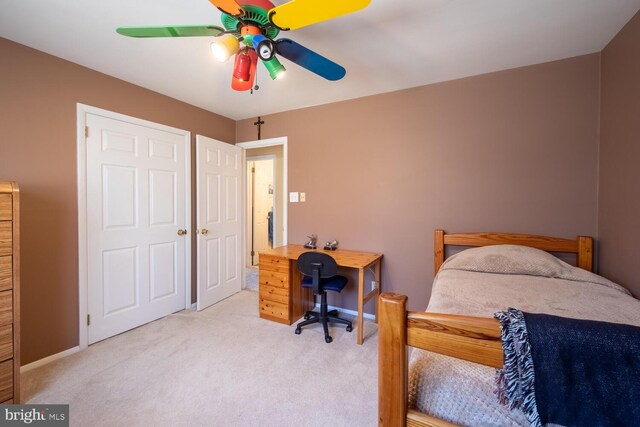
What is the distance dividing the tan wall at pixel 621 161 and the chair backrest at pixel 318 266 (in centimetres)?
197

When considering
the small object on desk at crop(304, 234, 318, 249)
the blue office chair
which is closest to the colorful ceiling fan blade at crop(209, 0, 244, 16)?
the blue office chair

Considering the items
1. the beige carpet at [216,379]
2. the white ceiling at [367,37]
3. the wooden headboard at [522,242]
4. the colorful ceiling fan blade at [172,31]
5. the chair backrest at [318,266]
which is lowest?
the beige carpet at [216,379]

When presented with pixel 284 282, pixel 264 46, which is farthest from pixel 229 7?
pixel 284 282

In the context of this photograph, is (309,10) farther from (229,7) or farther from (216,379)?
(216,379)

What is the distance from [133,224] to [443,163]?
306 centimetres

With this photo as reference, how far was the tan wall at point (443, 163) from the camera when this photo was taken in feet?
6.77

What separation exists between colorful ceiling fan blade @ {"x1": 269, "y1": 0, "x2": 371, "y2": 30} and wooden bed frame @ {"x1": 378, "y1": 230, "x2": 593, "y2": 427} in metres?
1.12

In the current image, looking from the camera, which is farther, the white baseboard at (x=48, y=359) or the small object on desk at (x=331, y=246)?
the small object on desk at (x=331, y=246)

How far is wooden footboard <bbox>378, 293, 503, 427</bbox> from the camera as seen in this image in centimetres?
69

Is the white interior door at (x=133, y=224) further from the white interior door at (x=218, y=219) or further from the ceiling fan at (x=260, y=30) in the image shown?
the ceiling fan at (x=260, y=30)

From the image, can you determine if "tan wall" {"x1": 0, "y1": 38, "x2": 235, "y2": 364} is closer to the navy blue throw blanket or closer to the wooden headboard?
the navy blue throw blanket

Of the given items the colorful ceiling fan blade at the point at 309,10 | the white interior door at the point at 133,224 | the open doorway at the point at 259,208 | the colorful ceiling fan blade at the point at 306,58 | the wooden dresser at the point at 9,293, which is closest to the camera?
the colorful ceiling fan blade at the point at 309,10

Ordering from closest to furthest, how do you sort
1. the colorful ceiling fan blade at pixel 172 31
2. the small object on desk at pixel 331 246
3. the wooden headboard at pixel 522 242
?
the colorful ceiling fan blade at pixel 172 31 → the wooden headboard at pixel 522 242 → the small object on desk at pixel 331 246

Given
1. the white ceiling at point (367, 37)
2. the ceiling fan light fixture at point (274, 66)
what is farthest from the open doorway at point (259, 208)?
the ceiling fan light fixture at point (274, 66)
